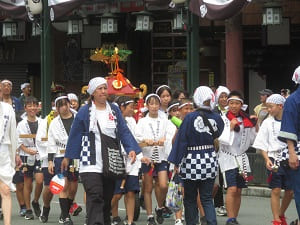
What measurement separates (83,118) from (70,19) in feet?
45.0

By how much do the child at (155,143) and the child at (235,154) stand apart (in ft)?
2.91

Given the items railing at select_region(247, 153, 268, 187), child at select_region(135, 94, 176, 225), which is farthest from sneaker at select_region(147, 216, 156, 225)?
railing at select_region(247, 153, 268, 187)

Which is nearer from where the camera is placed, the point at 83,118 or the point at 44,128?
the point at 83,118

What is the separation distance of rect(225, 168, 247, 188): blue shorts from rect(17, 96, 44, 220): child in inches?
124

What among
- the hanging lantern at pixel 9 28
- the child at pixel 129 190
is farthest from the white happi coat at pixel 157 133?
the hanging lantern at pixel 9 28

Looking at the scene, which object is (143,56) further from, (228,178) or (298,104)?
(298,104)

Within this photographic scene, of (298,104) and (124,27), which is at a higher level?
(124,27)

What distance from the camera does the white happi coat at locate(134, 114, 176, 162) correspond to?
12.7 m

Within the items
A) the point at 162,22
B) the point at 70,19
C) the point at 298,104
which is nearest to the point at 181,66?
the point at 162,22

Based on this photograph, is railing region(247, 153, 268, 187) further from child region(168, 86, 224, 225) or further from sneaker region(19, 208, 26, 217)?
child region(168, 86, 224, 225)

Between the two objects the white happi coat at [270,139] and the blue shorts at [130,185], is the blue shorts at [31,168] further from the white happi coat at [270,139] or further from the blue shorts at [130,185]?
the white happi coat at [270,139]

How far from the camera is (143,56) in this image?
1037 inches

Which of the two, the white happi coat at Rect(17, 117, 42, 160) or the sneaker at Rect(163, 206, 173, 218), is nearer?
the sneaker at Rect(163, 206, 173, 218)

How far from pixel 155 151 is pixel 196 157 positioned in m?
2.16
